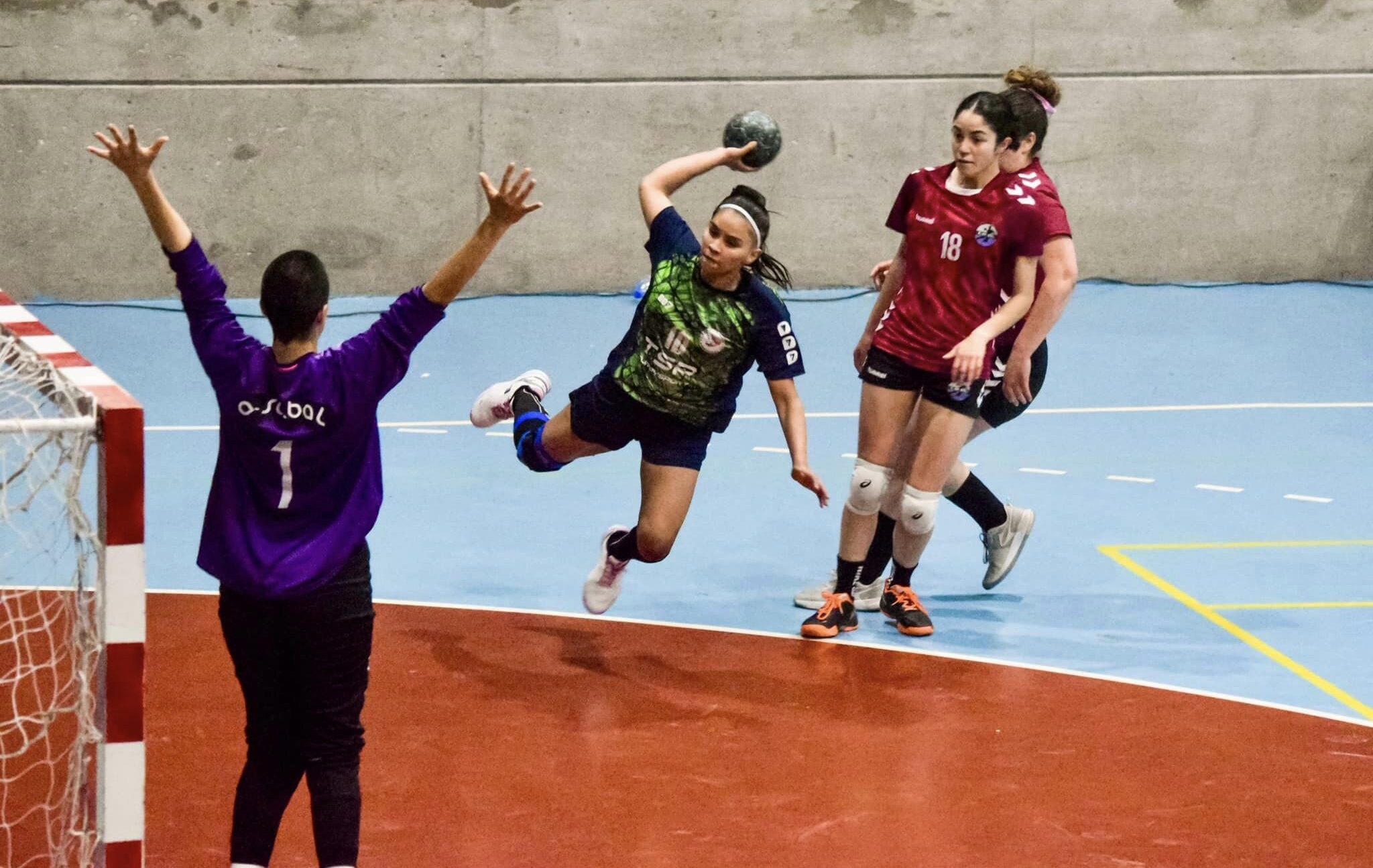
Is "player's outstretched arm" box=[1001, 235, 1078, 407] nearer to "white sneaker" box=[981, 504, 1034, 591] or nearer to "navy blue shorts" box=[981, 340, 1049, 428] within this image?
"navy blue shorts" box=[981, 340, 1049, 428]

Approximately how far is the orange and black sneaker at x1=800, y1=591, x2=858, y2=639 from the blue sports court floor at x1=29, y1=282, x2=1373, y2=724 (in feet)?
0.23

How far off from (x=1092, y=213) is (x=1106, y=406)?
3.80 meters

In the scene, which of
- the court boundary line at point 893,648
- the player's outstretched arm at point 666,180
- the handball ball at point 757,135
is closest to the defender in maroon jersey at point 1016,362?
the court boundary line at point 893,648

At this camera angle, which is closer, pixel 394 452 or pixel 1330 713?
pixel 1330 713

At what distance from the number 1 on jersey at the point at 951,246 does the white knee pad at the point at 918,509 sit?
2.92 feet

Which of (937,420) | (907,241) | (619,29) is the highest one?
(619,29)

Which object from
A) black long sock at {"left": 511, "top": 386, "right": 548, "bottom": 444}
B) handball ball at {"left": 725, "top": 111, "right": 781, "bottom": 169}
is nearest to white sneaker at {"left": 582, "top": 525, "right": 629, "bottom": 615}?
black long sock at {"left": 511, "top": 386, "right": 548, "bottom": 444}

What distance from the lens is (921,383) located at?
21.6 ft

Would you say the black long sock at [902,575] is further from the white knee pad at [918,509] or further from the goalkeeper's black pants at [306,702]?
the goalkeeper's black pants at [306,702]

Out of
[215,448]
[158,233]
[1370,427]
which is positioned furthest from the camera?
[1370,427]

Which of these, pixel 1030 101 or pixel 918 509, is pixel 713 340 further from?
pixel 1030 101

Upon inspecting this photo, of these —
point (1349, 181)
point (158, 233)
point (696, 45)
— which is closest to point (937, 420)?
point (158, 233)

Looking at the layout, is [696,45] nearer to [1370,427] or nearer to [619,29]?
[619,29]

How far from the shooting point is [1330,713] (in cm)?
596
